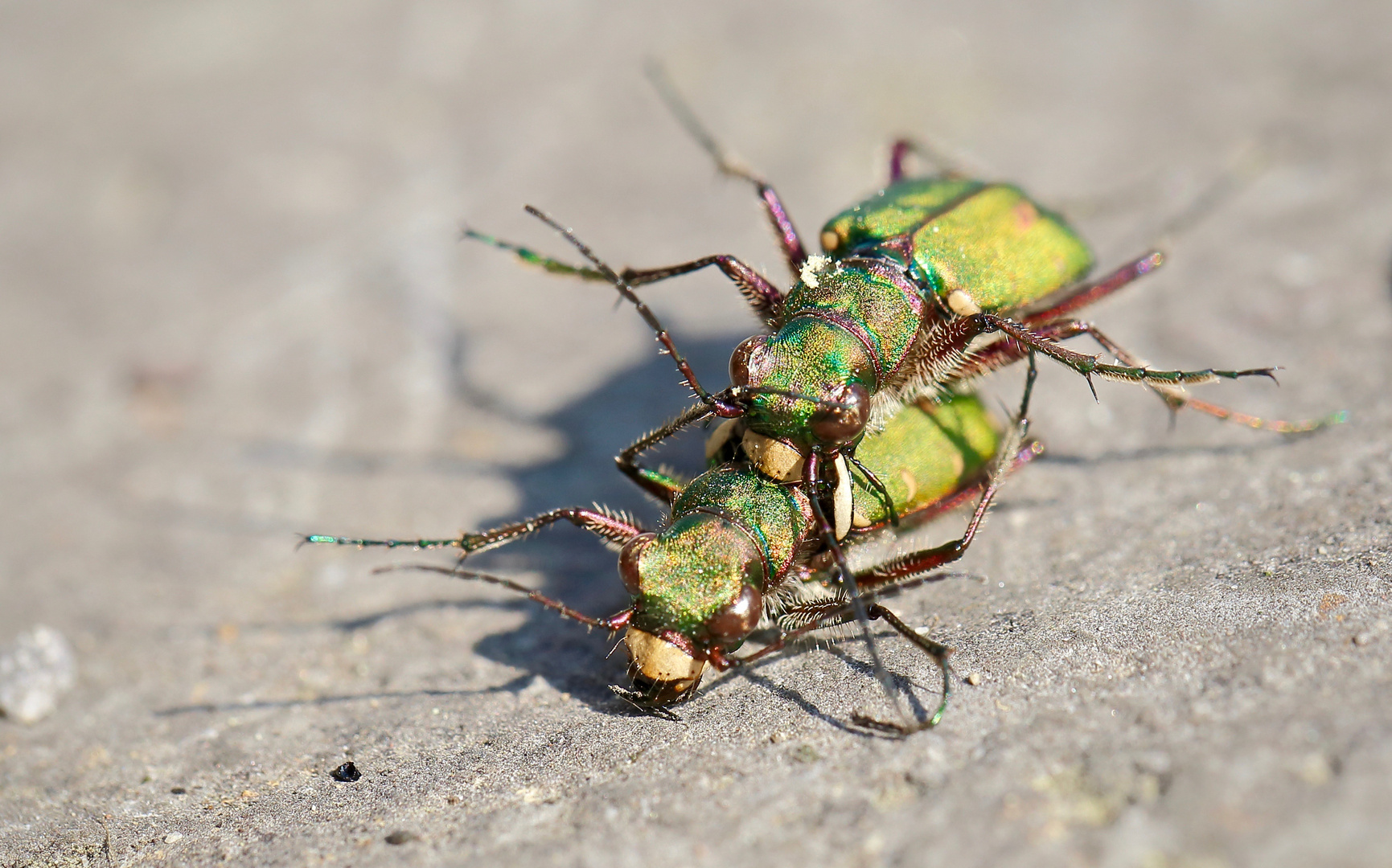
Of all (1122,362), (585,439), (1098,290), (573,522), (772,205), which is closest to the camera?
(573,522)

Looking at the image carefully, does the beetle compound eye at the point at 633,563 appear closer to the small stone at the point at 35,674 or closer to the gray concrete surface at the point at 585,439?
the gray concrete surface at the point at 585,439

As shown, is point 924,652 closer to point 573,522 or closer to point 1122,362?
point 573,522

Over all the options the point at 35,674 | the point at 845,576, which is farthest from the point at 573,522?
the point at 35,674

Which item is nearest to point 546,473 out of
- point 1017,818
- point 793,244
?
point 793,244

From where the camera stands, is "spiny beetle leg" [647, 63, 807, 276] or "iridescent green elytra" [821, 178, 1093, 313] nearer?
"iridescent green elytra" [821, 178, 1093, 313]

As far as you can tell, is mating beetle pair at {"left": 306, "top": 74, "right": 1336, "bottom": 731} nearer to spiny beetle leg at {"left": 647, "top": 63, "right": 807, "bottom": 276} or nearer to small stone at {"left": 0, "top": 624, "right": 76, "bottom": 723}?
spiny beetle leg at {"left": 647, "top": 63, "right": 807, "bottom": 276}

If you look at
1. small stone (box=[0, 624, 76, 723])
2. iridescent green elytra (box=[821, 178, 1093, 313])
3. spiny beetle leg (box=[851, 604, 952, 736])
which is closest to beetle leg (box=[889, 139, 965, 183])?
iridescent green elytra (box=[821, 178, 1093, 313])

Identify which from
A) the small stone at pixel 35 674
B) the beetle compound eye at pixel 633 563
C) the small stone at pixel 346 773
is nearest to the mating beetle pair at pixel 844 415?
the beetle compound eye at pixel 633 563
